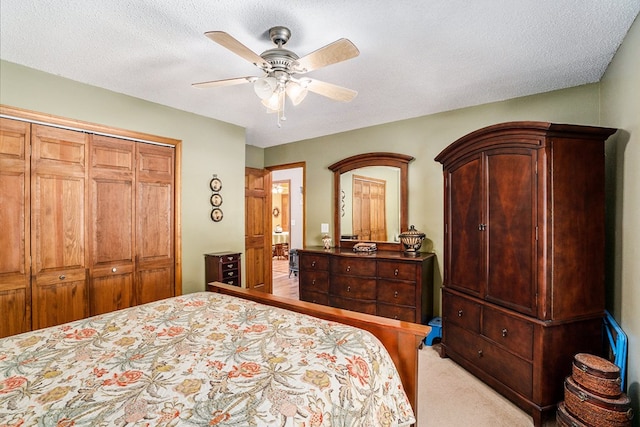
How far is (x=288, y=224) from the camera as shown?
7984 millimetres

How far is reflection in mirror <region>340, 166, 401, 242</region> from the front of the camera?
3.93m

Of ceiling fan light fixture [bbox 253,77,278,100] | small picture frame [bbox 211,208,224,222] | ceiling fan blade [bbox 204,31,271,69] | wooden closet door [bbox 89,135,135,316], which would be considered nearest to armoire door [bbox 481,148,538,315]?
ceiling fan light fixture [bbox 253,77,278,100]

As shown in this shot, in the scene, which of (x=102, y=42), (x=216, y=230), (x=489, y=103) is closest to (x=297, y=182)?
(x=216, y=230)

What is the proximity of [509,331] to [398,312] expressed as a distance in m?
1.18

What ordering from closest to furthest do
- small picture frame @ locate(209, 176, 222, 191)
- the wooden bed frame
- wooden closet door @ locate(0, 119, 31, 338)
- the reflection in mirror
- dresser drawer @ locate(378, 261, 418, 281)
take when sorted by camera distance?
the wooden bed frame → wooden closet door @ locate(0, 119, 31, 338) → dresser drawer @ locate(378, 261, 418, 281) → small picture frame @ locate(209, 176, 222, 191) → the reflection in mirror

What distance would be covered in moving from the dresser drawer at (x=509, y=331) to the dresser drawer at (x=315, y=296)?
1851 mm

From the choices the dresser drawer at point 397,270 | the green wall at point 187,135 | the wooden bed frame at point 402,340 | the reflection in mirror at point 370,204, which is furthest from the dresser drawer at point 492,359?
the green wall at point 187,135

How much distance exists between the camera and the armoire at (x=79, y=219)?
98.0 inches

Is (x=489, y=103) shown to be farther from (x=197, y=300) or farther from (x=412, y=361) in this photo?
(x=197, y=300)

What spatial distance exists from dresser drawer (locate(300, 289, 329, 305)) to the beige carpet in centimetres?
139

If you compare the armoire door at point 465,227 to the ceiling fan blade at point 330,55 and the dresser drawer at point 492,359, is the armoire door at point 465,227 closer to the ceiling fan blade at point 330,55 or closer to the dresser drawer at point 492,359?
the dresser drawer at point 492,359

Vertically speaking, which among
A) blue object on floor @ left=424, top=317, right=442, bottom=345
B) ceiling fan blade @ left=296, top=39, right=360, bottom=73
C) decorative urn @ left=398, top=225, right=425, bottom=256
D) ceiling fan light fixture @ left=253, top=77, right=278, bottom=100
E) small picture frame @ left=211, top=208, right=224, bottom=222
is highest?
ceiling fan blade @ left=296, top=39, right=360, bottom=73

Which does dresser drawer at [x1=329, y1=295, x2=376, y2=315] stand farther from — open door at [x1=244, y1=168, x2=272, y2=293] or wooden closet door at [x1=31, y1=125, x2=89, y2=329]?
wooden closet door at [x1=31, y1=125, x2=89, y2=329]

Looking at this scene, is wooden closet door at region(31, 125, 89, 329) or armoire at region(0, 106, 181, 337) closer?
armoire at region(0, 106, 181, 337)
